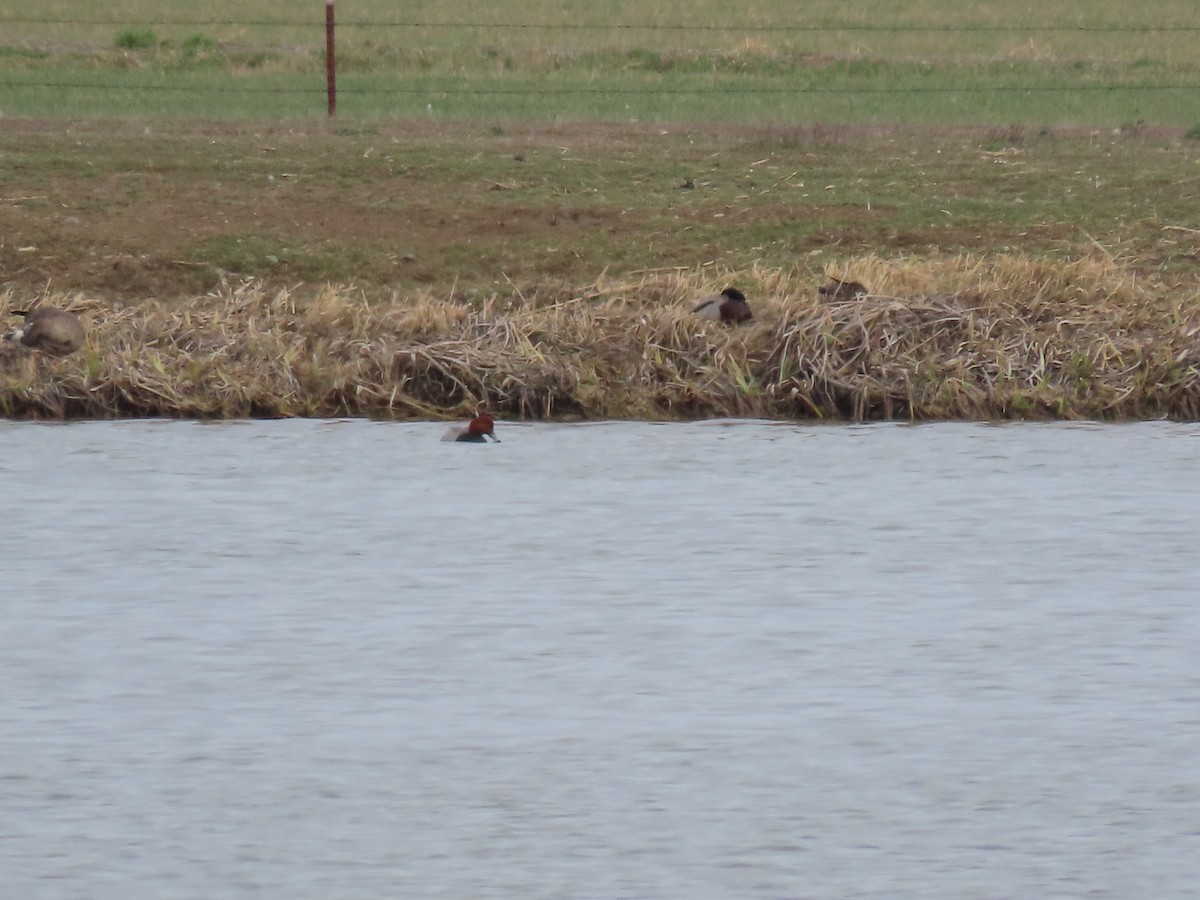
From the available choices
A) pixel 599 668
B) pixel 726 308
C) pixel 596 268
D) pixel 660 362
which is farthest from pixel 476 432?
pixel 599 668

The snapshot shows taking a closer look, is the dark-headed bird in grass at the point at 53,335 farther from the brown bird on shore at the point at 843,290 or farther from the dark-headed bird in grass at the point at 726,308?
the brown bird on shore at the point at 843,290

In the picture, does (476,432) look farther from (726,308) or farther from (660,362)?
(726,308)

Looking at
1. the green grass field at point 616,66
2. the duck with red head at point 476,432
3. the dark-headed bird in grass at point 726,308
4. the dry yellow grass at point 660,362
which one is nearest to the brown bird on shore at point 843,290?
the dry yellow grass at point 660,362

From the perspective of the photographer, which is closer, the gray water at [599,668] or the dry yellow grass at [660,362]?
the gray water at [599,668]

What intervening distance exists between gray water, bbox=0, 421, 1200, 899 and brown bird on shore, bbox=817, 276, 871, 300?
1216 millimetres

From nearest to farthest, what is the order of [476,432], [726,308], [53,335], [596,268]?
[476,432], [53,335], [726,308], [596,268]

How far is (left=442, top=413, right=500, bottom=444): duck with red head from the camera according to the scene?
363 inches

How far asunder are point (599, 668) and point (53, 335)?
14.9ft

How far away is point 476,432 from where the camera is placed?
923cm

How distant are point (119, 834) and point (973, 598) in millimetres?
3039

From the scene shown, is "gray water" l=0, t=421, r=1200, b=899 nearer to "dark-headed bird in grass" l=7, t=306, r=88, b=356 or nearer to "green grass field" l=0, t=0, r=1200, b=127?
"dark-headed bird in grass" l=7, t=306, r=88, b=356

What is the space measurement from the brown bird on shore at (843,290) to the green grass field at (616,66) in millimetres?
7665

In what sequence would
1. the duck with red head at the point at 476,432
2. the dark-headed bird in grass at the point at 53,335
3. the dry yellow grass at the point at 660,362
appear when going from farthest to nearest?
the dark-headed bird in grass at the point at 53,335
the dry yellow grass at the point at 660,362
the duck with red head at the point at 476,432

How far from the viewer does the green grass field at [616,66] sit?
19000 mm
